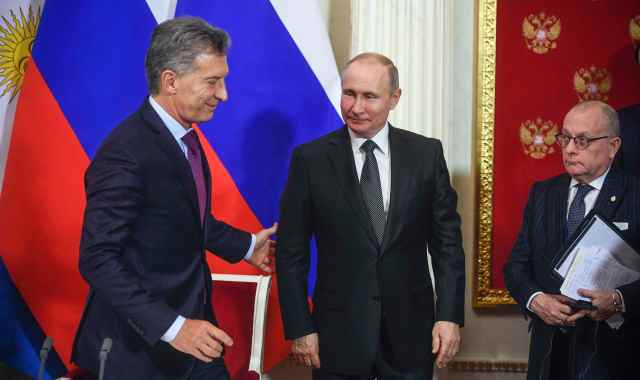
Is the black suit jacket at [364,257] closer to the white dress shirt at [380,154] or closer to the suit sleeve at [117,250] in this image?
the white dress shirt at [380,154]

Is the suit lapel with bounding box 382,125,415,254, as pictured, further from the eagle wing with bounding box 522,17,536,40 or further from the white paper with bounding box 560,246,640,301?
the eagle wing with bounding box 522,17,536,40

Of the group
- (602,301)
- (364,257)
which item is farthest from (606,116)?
(364,257)

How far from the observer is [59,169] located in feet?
9.79

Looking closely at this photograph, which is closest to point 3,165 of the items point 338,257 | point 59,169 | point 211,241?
point 59,169

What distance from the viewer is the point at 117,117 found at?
302 cm

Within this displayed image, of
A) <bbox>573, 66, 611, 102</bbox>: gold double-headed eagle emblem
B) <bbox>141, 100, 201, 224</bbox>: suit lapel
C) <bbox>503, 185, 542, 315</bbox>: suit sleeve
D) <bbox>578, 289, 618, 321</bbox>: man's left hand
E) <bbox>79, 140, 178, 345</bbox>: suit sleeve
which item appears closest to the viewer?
<bbox>79, 140, 178, 345</bbox>: suit sleeve

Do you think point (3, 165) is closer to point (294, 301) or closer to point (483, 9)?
point (294, 301)

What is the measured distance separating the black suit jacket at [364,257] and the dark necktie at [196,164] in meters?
0.35

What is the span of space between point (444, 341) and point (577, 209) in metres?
0.72

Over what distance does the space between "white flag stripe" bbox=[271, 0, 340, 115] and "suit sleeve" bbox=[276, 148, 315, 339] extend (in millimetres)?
703

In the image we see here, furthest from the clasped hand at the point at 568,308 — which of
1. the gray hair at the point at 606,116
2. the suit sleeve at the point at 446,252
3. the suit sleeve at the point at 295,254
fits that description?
the suit sleeve at the point at 295,254

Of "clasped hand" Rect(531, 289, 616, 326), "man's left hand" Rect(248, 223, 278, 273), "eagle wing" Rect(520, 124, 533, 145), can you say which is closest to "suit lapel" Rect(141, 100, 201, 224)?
"man's left hand" Rect(248, 223, 278, 273)

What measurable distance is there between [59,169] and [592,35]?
251 centimetres

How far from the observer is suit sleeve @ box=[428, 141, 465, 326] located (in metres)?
2.49
